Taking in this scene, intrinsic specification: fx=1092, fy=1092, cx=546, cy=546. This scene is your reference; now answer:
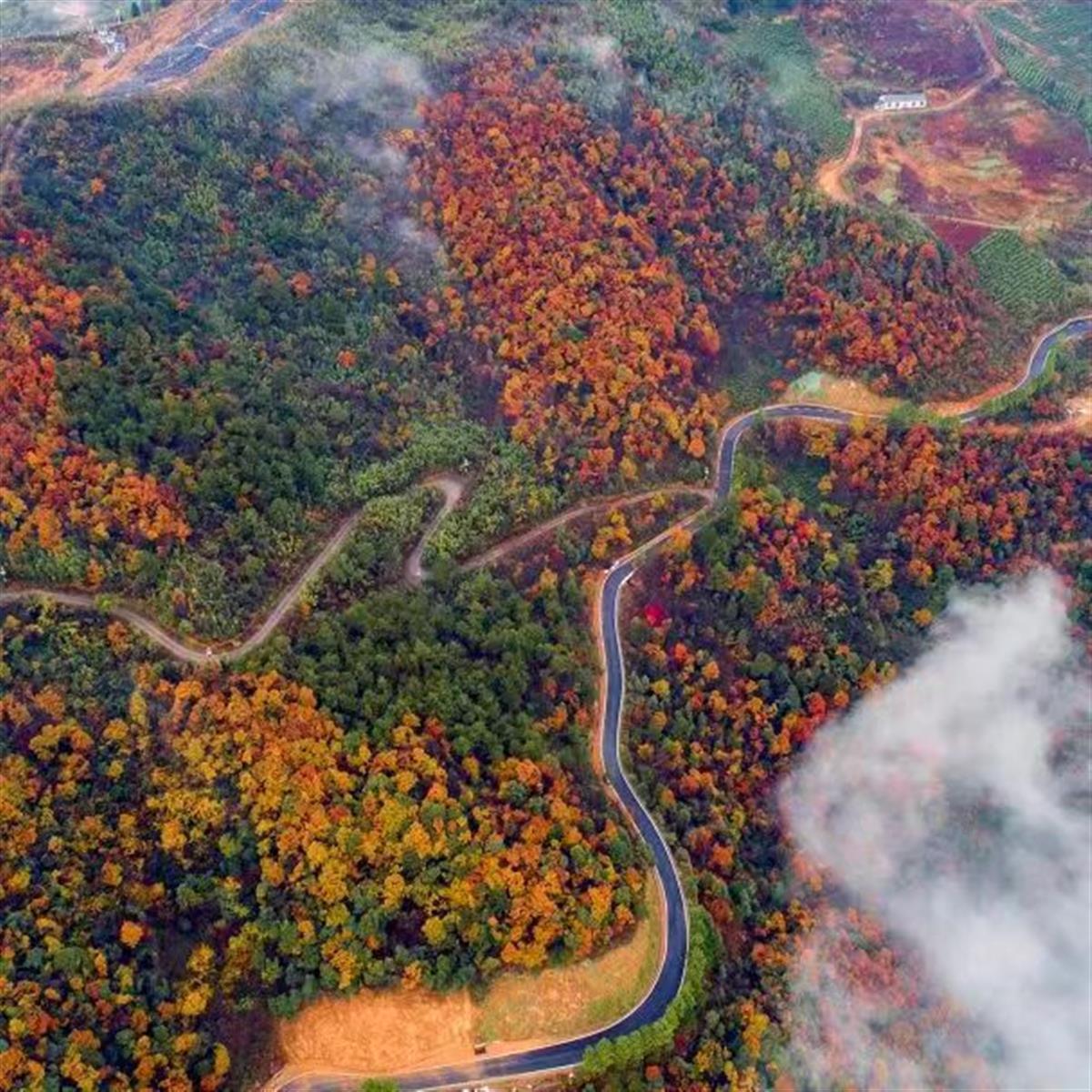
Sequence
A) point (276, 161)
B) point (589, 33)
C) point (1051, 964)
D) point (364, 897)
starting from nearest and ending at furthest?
1. point (364, 897)
2. point (1051, 964)
3. point (276, 161)
4. point (589, 33)

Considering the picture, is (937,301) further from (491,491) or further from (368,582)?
(368,582)

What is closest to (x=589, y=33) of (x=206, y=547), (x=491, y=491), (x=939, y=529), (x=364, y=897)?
(x=491, y=491)

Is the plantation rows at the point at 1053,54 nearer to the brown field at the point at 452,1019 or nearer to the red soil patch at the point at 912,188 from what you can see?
the red soil patch at the point at 912,188

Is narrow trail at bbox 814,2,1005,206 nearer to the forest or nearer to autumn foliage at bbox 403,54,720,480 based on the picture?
the forest

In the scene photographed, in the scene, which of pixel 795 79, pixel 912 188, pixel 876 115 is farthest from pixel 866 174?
pixel 795 79

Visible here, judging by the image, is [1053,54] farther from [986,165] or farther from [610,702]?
[610,702]

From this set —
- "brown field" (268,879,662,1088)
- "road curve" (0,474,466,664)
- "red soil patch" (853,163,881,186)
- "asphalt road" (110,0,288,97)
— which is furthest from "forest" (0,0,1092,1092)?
"red soil patch" (853,163,881,186)

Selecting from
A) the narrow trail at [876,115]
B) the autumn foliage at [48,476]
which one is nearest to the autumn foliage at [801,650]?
the narrow trail at [876,115]
